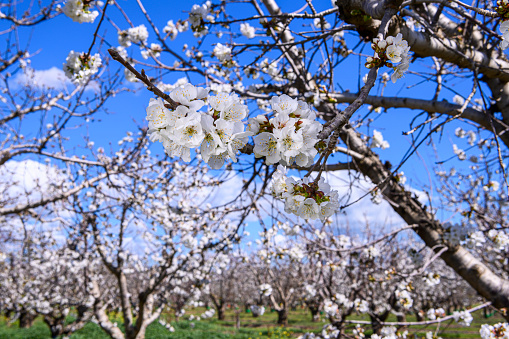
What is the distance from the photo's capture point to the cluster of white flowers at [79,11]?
238 cm

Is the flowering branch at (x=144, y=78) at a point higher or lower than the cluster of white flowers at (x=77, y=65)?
lower

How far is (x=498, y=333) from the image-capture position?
2326mm

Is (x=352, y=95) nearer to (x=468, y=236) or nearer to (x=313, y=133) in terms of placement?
(x=468, y=236)

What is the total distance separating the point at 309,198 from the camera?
0.98 meters

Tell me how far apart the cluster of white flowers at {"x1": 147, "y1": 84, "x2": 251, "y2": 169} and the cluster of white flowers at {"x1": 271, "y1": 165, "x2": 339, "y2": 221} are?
0.83ft

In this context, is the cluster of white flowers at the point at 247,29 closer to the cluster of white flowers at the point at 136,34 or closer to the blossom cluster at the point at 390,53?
the cluster of white flowers at the point at 136,34

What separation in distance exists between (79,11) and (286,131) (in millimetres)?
2362

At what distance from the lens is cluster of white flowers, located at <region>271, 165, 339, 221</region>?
992mm

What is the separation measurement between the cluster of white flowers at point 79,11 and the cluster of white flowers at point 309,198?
231 cm

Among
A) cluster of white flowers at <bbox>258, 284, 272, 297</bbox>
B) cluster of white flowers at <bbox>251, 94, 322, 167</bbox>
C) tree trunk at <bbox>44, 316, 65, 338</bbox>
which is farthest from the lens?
tree trunk at <bbox>44, 316, 65, 338</bbox>

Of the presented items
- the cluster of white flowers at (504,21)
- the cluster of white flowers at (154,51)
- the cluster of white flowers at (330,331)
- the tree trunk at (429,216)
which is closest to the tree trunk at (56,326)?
the cluster of white flowers at (330,331)

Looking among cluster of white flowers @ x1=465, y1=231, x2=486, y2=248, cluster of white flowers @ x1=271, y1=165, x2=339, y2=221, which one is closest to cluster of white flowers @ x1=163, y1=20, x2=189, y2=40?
cluster of white flowers @ x1=271, y1=165, x2=339, y2=221

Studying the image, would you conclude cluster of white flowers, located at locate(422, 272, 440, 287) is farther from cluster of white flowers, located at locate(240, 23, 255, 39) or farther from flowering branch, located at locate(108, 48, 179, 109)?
flowering branch, located at locate(108, 48, 179, 109)

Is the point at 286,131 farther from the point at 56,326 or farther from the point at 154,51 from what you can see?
the point at 56,326
